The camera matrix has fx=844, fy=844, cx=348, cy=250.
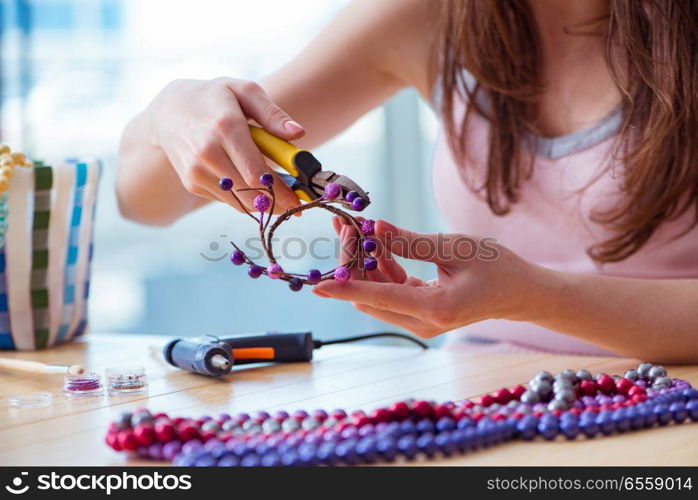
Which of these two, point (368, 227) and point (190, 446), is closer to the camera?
point (190, 446)

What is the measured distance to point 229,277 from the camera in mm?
2926

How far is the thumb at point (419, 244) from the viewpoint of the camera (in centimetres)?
76

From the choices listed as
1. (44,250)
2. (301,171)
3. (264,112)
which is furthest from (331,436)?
(44,250)

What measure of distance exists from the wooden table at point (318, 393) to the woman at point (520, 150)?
0.06 metres

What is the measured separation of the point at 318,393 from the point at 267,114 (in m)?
0.29

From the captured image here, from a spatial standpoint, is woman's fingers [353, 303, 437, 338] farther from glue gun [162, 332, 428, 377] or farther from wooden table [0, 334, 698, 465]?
glue gun [162, 332, 428, 377]

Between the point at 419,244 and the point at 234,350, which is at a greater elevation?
the point at 419,244

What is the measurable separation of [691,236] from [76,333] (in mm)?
837

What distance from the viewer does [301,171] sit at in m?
0.80

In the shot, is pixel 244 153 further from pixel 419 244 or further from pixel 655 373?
pixel 655 373

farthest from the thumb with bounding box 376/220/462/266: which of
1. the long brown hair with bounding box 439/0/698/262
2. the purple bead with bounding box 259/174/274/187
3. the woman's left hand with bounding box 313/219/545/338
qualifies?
the long brown hair with bounding box 439/0/698/262

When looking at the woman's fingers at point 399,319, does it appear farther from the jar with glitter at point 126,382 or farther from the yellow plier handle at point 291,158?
the jar with glitter at point 126,382
